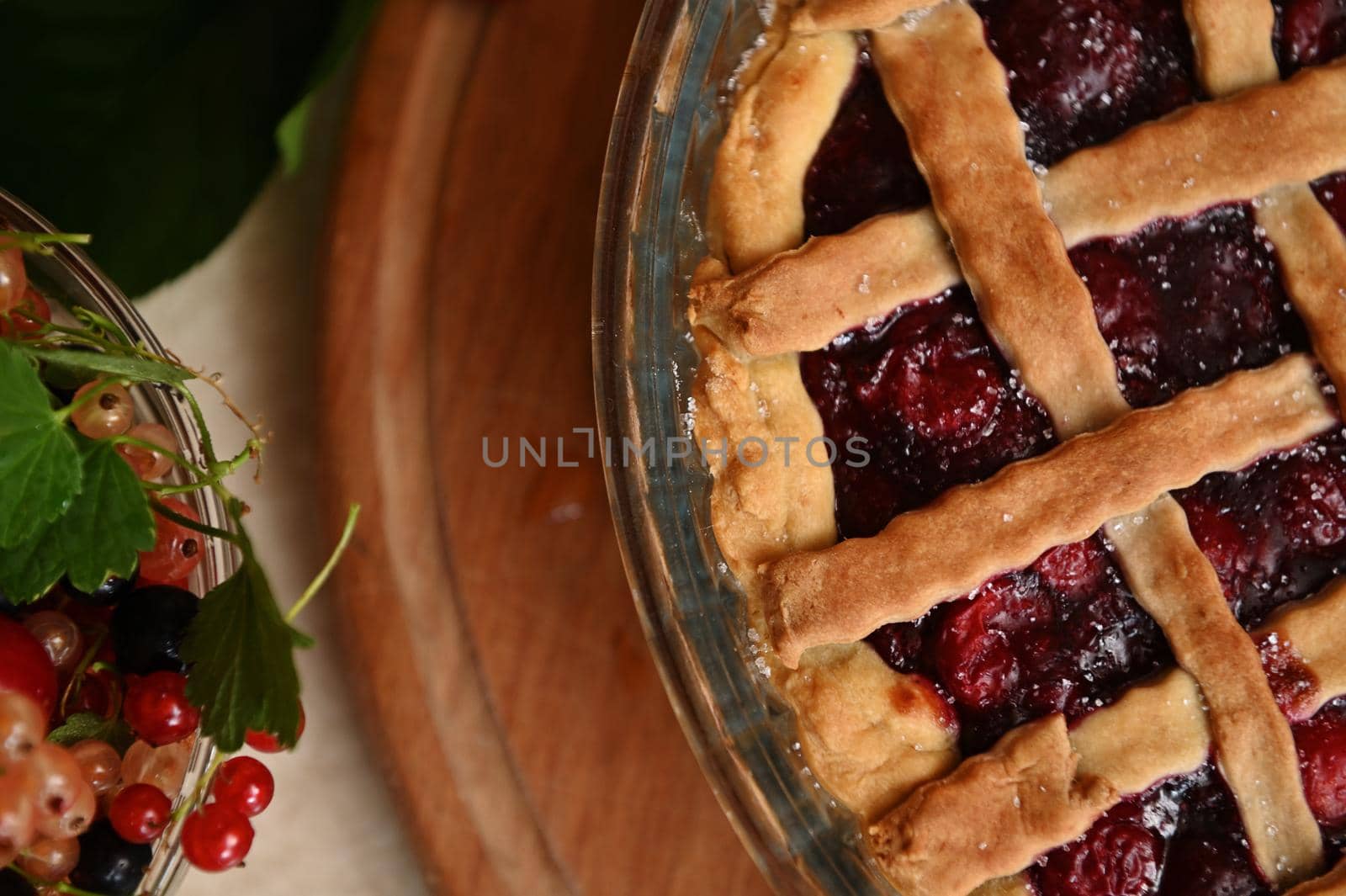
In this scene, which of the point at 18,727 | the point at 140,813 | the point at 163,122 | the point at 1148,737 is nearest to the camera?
the point at 18,727

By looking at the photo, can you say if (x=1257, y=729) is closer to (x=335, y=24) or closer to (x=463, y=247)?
(x=463, y=247)

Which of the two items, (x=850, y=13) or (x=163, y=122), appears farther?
(x=163, y=122)

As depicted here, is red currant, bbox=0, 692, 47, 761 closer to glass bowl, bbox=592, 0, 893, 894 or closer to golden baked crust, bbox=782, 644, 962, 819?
glass bowl, bbox=592, 0, 893, 894

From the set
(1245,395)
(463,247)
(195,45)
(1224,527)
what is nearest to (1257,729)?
(1224,527)

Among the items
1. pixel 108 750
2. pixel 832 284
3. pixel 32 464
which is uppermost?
pixel 832 284

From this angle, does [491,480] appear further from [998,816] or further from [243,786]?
[998,816]

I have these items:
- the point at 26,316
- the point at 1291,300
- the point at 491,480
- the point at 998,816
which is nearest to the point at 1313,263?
the point at 1291,300

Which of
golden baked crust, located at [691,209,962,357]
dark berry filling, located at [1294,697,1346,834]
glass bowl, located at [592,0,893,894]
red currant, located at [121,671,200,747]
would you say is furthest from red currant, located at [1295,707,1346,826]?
red currant, located at [121,671,200,747]
